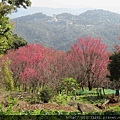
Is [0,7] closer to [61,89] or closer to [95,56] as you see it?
[61,89]

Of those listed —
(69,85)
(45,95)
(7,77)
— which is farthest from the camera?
(69,85)

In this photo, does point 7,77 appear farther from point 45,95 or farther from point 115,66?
point 115,66

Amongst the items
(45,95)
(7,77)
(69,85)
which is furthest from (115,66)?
(7,77)

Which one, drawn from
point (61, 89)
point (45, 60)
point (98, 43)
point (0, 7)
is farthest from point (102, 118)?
point (98, 43)

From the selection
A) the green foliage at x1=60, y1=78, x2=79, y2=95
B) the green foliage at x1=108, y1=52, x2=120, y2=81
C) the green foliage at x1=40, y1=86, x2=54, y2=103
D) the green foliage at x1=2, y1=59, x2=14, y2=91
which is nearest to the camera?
the green foliage at x1=40, y1=86, x2=54, y2=103

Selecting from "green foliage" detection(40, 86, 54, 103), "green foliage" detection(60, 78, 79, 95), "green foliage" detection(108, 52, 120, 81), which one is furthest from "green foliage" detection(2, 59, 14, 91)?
"green foliage" detection(108, 52, 120, 81)

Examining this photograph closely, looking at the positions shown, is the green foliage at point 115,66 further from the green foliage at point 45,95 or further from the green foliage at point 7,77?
the green foliage at point 7,77

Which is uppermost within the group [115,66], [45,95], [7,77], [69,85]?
[115,66]

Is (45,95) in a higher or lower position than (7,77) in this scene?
lower

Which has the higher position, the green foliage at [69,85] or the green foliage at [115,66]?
the green foliage at [115,66]

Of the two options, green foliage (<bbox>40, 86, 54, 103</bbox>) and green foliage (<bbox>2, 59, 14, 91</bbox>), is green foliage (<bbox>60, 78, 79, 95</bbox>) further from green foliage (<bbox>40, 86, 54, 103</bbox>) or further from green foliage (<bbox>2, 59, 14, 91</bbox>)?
green foliage (<bbox>40, 86, 54, 103</bbox>)

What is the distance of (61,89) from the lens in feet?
62.5

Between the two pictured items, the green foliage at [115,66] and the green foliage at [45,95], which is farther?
the green foliage at [115,66]

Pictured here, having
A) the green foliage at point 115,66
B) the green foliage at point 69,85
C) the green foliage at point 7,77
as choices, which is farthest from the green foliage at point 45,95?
the green foliage at point 115,66
